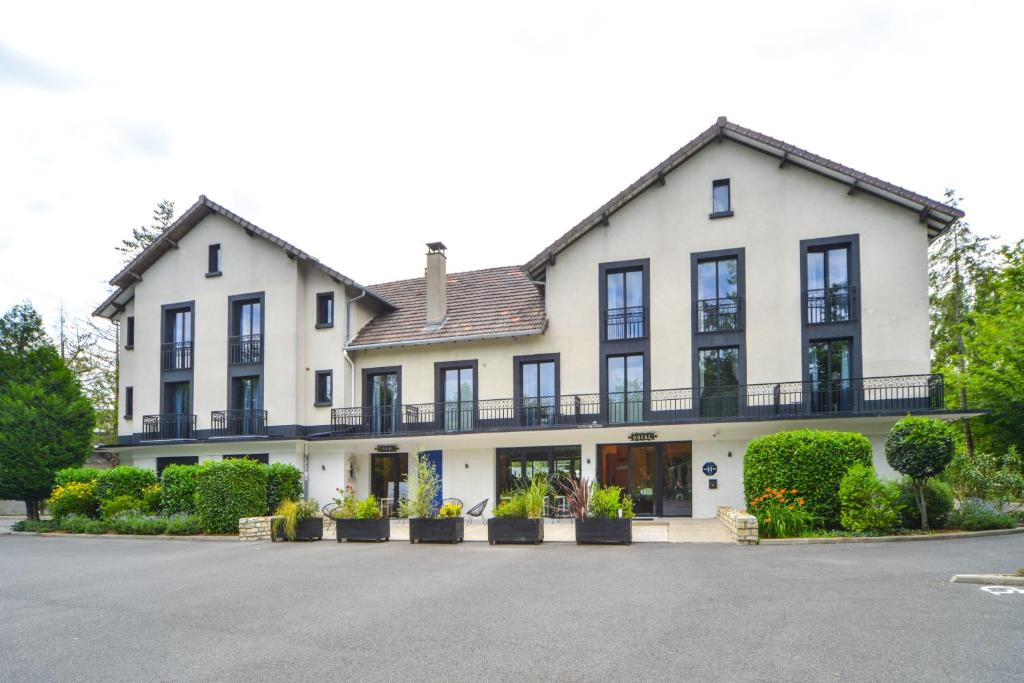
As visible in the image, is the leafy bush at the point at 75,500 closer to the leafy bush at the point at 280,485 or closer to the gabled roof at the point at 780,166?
the leafy bush at the point at 280,485

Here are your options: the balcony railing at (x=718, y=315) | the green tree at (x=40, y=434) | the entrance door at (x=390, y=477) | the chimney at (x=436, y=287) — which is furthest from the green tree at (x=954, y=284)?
the green tree at (x=40, y=434)

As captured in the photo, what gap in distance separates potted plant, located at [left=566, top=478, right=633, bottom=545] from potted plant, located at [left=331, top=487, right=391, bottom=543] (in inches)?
167

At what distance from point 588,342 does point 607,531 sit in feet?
27.3

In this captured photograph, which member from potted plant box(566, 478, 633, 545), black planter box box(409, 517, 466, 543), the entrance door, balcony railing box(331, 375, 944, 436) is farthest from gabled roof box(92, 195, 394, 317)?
potted plant box(566, 478, 633, 545)

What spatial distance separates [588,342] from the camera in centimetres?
2208

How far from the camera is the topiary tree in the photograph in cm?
1376

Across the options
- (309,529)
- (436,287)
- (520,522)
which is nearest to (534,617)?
(520,522)

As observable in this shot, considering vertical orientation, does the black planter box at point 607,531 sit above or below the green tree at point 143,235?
below

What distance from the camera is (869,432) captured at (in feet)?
64.2

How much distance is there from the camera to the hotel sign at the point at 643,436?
68.9ft

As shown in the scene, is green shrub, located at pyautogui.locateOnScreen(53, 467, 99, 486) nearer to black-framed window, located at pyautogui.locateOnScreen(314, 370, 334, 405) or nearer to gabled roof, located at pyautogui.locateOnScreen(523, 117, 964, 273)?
black-framed window, located at pyautogui.locateOnScreen(314, 370, 334, 405)

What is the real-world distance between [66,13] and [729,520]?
559 inches

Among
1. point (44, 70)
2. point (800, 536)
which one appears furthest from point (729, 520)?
point (44, 70)

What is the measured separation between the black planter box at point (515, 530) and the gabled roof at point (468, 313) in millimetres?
7890
